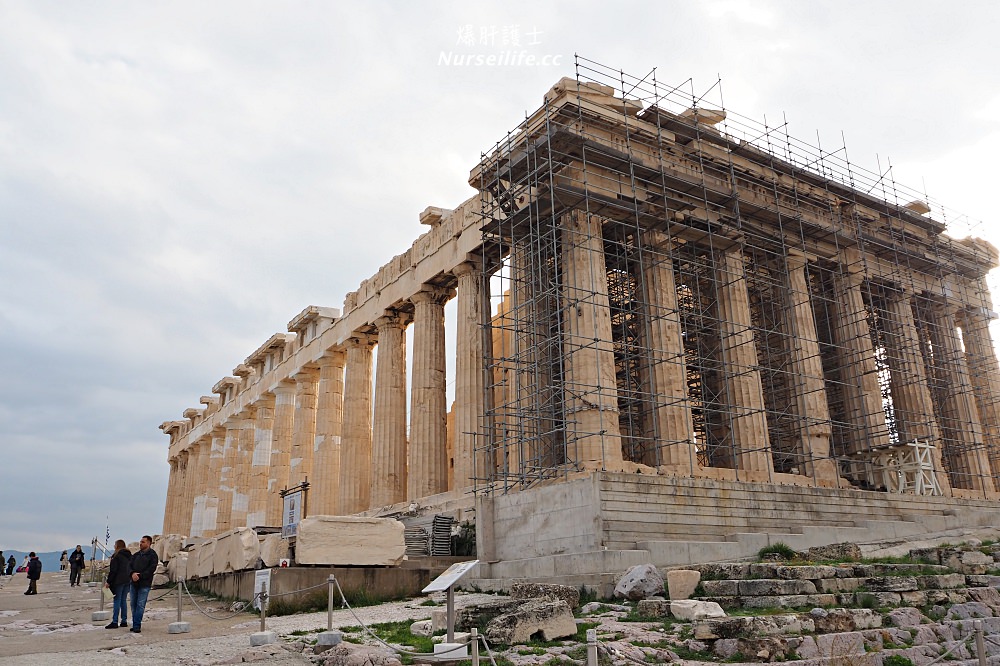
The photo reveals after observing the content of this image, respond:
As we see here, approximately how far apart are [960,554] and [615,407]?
851cm

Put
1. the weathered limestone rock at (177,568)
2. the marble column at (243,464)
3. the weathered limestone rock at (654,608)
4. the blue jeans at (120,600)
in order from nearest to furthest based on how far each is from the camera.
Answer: the weathered limestone rock at (654,608), the blue jeans at (120,600), the weathered limestone rock at (177,568), the marble column at (243,464)

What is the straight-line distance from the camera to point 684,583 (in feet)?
39.8

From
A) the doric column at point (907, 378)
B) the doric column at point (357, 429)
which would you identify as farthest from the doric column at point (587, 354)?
the doric column at point (357, 429)

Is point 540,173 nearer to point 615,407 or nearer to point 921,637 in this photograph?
point 615,407

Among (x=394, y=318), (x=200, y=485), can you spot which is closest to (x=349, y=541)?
(x=394, y=318)

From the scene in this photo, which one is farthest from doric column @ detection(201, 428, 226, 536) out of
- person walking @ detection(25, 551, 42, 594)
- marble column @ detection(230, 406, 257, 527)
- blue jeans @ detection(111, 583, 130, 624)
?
blue jeans @ detection(111, 583, 130, 624)

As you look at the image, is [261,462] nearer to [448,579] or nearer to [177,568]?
[177,568]

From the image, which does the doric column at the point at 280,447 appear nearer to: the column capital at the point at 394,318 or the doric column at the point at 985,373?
the column capital at the point at 394,318

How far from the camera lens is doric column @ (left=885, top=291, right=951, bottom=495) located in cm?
2941

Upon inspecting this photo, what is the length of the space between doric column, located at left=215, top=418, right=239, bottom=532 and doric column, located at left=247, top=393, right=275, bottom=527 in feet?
8.24

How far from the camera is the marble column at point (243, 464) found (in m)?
43.3

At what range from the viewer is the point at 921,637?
35.1ft

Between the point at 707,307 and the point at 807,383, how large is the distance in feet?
13.3

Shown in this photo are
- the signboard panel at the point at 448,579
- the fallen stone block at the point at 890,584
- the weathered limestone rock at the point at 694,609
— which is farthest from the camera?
the fallen stone block at the point at 890,584
